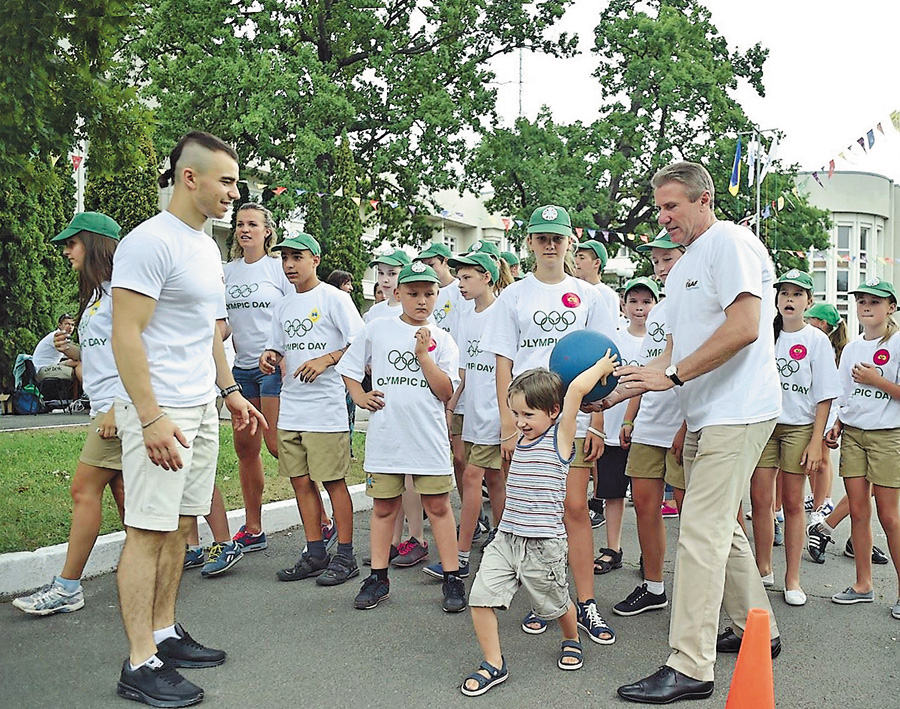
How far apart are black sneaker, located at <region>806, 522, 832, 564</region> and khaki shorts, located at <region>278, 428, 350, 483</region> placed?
140 inches

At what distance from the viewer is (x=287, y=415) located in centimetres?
618

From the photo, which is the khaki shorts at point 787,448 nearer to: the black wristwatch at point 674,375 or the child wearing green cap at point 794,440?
the child wearing green cap at point 794,440

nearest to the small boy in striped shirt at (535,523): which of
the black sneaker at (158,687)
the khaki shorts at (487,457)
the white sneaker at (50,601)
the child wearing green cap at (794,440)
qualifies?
the black sneaker at (158,687)

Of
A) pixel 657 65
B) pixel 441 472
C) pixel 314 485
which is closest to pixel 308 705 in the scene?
pixel 441 472

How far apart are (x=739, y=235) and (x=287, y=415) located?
3.26 m

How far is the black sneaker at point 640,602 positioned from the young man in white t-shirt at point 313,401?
5.75 ft

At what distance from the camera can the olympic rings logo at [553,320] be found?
5.34 m

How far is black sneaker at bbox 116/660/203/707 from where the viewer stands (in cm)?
391

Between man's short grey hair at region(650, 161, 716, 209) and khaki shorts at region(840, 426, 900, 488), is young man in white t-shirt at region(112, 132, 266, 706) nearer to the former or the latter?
man's short grey hair at region(650, 161, 716, 209)

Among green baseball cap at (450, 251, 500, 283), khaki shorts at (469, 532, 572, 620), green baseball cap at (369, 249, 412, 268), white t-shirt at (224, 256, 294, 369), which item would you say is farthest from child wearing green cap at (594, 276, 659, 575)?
white t-shirt at (224, 256, 294, 369)

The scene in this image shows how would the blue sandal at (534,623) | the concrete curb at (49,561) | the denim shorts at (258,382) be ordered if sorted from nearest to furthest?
1. the blue sandal at (534,623)
2. the concrete curb at (49,561)
3. the denim shorts at (258,382)

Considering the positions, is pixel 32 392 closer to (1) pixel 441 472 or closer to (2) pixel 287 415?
(2) pixel 287 415

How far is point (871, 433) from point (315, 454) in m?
3.53

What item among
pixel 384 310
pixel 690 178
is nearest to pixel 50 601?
pixel 384 310
